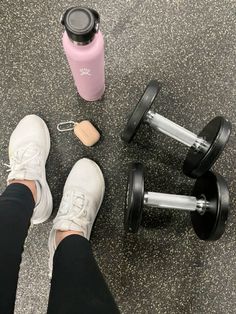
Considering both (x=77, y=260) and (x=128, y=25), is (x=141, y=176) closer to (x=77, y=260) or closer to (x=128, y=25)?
(x=77, y=260)

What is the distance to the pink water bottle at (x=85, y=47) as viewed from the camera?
0.68 m

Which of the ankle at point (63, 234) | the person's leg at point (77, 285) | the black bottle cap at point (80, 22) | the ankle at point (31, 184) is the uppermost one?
the black bottle cap at point (80, 22)

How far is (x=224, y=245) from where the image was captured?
37.8 inches

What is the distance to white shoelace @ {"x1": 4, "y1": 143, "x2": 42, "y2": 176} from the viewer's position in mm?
910

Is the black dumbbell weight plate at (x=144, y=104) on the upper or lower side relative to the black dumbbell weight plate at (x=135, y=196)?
upper

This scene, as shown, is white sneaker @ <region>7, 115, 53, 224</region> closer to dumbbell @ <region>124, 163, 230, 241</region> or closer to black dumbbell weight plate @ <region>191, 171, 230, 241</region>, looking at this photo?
dumbbell @ <region>124, 163, 230, 241</region>

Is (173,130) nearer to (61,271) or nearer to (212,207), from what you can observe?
(212,207)

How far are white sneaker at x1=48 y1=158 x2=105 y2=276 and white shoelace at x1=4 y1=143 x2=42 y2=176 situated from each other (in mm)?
103

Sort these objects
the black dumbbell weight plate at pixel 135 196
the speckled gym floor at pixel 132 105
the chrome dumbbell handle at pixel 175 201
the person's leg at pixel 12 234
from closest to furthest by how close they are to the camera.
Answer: the person's leg at pixel 12 234, the black dumbbell weight plate at pixel 135 196, the chrome dumbbell handle at pixel 175 201, the speckled gym floor at pixel 132 105

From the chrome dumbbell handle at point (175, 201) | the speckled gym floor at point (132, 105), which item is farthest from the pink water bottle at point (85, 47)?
the chrome dumbbell handle at point (175, 201)

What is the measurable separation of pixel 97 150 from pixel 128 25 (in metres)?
0.40

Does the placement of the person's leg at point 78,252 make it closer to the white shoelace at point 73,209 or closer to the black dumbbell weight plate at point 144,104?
the white shoelace at point 73,209

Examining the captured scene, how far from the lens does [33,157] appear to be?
936 millimetres

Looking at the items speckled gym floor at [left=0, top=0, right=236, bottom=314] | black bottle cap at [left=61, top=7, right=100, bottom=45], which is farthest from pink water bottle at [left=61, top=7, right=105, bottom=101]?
speckled gym floor at [left=0, top=0, right=236, bottom=314]
